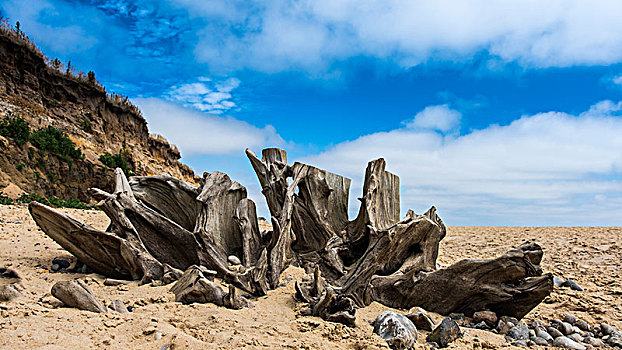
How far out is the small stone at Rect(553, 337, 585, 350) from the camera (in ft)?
14.5

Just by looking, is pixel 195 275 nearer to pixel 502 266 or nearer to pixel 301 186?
pixel 301 186

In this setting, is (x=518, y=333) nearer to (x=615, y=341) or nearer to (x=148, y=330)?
(x=615, y=341)

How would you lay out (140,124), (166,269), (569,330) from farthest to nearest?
(140,124) < (166,269) < (569,330)

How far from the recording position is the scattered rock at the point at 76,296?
3.86m

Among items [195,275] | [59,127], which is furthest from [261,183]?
[59,127]

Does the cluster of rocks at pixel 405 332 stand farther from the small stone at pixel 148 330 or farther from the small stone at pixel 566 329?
the small stone at pixel 148 330

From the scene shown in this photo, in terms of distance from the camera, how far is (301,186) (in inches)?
298

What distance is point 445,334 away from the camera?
4.10 m

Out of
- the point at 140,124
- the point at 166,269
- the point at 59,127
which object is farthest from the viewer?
the point at 140,124

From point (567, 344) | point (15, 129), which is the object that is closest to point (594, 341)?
point (567, 344)

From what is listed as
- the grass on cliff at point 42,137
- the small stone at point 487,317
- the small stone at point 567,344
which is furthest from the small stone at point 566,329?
the grass on cliff at point 42,137

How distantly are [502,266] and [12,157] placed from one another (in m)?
16.7

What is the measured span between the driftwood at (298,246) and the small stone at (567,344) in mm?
663

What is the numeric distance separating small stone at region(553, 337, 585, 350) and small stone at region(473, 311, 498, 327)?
0.70 m
